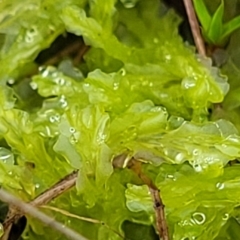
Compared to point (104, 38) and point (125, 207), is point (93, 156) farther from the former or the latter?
point (104, 38)

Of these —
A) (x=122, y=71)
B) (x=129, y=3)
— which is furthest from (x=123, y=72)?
(x=129, y=3)

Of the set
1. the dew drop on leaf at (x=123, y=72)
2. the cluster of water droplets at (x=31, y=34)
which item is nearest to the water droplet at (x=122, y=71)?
the dew drop on leaf at (x=123, y=72)

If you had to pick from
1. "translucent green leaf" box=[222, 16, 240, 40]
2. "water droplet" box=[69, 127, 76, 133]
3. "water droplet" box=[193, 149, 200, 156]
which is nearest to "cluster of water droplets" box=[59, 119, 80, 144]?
"water droplet" box=[69, 127, 76, 133]

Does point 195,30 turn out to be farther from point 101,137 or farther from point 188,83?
point 101,137

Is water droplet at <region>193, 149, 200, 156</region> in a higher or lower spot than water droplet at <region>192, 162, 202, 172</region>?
higher

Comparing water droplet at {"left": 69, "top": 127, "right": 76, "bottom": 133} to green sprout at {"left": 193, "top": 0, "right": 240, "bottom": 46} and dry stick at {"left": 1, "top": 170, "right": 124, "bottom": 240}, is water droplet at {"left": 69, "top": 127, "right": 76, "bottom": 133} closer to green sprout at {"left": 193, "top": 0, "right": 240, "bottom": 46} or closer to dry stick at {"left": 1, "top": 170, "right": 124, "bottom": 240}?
dry stick at {"left": 1, "top": 170, "right": 124, "bottom": 240}

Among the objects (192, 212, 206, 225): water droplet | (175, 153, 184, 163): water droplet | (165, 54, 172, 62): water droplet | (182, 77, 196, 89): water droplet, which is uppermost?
(175, 153, 184, 163): water droplet

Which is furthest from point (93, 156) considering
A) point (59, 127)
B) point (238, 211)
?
point (238, 211)
